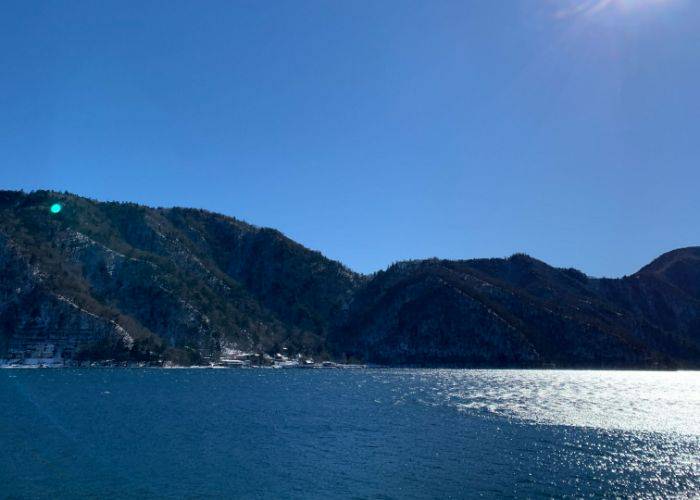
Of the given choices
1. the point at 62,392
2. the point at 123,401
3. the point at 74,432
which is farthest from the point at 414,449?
the point at 62,392

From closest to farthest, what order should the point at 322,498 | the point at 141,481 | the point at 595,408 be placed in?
the point at 322,498 < the point at 141,481 < the point at 595,408

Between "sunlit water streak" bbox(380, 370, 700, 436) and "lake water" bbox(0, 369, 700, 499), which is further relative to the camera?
"sunlit water streak" bbox(380, 370, 700, 436)

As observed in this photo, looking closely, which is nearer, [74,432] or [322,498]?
[322,498]

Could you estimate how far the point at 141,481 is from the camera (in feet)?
180

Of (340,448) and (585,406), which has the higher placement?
(585,406)

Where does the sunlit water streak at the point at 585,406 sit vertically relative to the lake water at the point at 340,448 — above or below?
above

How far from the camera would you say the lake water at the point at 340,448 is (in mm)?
53750

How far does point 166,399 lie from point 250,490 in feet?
278

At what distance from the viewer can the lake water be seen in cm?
5375

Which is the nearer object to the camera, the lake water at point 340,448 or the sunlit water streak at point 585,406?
the lake water at point 340,448

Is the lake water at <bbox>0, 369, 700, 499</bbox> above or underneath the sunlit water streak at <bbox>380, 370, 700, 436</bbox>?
underneath

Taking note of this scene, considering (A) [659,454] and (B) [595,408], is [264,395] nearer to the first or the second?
(B) [595,408]

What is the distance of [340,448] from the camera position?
72.3 meters

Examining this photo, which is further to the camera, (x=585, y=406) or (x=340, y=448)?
(x=585, y=406)
